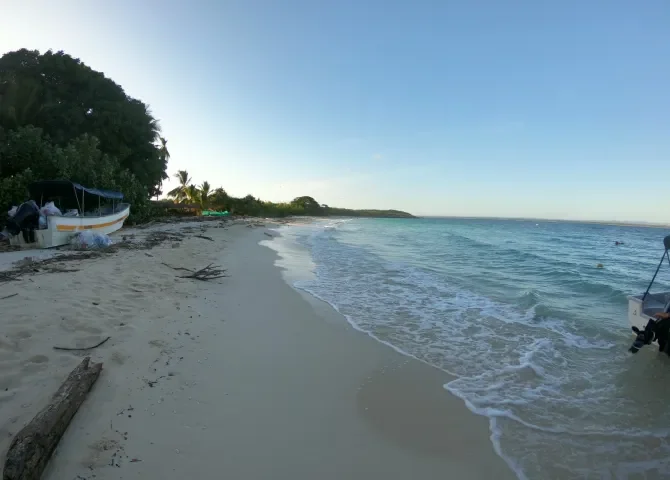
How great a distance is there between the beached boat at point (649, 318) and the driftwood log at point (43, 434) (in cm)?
736

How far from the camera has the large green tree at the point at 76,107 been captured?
24.6m

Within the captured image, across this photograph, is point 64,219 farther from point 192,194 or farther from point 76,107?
point 192,194

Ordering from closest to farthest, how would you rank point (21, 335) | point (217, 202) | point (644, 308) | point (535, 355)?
point (21, 335), point (535, 355), point (644, 308), point (217, 202)

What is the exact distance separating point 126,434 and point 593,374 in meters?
6.12

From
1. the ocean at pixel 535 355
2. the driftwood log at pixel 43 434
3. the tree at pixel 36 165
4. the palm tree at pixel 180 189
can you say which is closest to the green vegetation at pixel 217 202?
the palm tree at pixel 180 189

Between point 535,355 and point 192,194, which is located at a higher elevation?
point 192,194

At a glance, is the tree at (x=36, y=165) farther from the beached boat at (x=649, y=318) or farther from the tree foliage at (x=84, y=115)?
the beached boat at (x=649, y=318)

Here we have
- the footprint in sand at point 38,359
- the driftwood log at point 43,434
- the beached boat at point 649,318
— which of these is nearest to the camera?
the driftwood log at point 43,434

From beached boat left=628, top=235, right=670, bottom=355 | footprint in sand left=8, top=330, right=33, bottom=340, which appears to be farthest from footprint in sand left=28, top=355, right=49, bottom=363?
beached boat left=628, top=235, right=670, bottom=355

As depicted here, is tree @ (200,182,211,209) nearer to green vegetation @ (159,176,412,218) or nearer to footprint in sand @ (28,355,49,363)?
green vegetation @ (159,176,412,218)

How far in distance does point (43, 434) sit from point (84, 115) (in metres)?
31.9

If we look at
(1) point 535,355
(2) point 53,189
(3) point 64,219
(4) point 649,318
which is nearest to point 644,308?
(4) point 649,318

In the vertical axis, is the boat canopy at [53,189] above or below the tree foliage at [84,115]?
below

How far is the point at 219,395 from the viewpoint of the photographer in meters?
3.71
